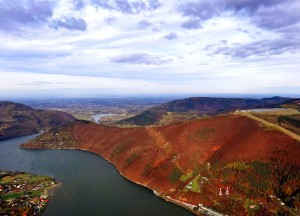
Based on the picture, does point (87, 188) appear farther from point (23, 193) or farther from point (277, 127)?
point (277, 127)

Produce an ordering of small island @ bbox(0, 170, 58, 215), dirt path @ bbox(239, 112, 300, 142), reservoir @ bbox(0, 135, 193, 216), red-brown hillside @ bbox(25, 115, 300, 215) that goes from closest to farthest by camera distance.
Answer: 1. reservoir @ bbox(0, 135, 193, 216)
2. small island @ bbox(0, 170, 58, 215)
3. red-brown hillside @ bbox(25, 115, 300, 215)
4. dirt path @ bbox(239, 112, 300, 142)

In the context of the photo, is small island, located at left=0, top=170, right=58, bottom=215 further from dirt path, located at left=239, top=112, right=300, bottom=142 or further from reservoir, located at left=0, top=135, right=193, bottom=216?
dirt path, located at left=239, top=112, right=300, bottom=142

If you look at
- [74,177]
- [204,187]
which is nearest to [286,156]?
[204,187]

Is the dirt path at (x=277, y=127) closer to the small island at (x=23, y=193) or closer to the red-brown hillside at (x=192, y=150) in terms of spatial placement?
the red-brown hillside at (x=192, y=150)

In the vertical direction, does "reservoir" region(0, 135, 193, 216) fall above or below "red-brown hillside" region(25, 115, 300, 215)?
below

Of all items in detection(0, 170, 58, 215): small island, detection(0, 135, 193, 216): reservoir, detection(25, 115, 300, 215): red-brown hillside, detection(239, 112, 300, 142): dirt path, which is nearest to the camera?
detection(0, 135, 193, 216): reservoir

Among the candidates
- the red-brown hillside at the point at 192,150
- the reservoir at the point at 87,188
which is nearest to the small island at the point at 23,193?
the reservoir at the point at 87,188

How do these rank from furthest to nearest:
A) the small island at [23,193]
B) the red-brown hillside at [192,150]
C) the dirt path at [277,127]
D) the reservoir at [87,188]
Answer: the dirt path at [277,127], the red-brown hillside at [192,150], the small island at [23,193], the reservoir at [87,188]

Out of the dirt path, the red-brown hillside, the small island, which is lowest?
the small island

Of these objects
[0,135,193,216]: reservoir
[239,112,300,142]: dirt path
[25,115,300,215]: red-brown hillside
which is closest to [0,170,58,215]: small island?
[0,135,193,216]: reservoir
